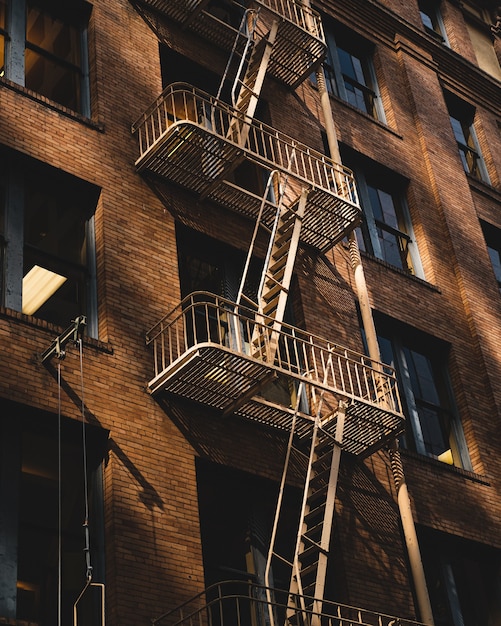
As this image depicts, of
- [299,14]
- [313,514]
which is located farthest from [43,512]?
[299,14]

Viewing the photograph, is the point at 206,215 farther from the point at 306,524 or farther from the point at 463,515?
the point at 463,515

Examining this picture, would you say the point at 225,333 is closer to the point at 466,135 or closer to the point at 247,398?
the point at 247,398

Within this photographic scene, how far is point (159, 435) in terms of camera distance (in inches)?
583

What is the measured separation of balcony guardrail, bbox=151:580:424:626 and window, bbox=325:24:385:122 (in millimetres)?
12619

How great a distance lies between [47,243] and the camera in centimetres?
Answer: 1606

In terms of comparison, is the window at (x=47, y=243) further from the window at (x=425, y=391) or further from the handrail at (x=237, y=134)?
the window at (x=425, y=391)

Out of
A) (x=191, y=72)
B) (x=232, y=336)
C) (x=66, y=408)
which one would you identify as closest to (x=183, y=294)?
(x=232, y=336)

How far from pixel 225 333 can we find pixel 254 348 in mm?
1318

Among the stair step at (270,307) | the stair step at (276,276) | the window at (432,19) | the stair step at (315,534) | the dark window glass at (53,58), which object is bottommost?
the stair step at (315,534)

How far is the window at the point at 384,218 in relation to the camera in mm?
22219

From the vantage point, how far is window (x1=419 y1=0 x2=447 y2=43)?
95.3ft

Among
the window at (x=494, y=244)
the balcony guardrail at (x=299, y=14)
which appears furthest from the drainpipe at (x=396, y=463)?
the window at (x=494, y=244)

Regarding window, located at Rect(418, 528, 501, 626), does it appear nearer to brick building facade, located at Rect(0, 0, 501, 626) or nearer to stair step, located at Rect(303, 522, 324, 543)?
brick building facade, located at Rect(0, 0, 501, 626)

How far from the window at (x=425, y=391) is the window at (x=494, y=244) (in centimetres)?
480
